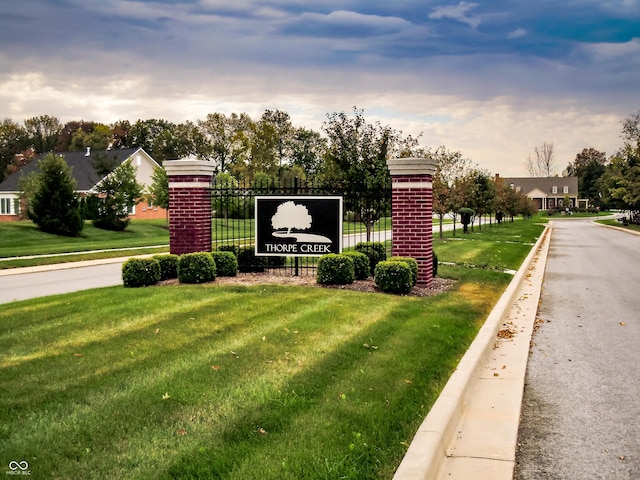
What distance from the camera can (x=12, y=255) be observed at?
73.7 feet

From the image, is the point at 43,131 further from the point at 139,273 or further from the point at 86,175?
the point at 139,273

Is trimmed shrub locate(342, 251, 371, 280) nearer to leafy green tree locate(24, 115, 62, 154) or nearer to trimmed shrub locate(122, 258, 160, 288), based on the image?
trimmed shrub locate(122, 258, 160, 288)

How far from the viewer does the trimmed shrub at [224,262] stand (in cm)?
1300

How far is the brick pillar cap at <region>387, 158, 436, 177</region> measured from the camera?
11789 millimetres

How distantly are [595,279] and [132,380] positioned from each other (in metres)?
13.8

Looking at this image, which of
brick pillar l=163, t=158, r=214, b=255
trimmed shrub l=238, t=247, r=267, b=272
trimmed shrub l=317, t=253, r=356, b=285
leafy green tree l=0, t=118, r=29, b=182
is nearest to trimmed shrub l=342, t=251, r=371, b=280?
trimmed shrub l=317, t=253, r=356, b=285

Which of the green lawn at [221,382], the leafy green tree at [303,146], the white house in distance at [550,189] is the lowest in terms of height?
the green lawn at [221,382]

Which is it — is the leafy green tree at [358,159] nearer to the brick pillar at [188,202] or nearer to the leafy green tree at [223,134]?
the brick pillar at [188,202]

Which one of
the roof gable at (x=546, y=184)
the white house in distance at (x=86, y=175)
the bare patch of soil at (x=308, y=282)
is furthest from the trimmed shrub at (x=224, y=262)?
the roof gable at (x=546, y=184)

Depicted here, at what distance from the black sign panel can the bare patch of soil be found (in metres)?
0.56

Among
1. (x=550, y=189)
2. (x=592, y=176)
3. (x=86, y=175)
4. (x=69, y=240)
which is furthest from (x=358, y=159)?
(x=592, y=176)

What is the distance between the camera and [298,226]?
13203 mm

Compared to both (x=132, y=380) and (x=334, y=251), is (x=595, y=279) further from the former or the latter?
(x=132, y=380)

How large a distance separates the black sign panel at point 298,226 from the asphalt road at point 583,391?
4.63m
